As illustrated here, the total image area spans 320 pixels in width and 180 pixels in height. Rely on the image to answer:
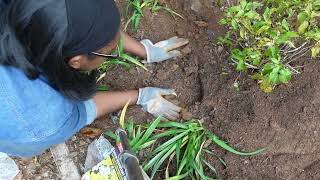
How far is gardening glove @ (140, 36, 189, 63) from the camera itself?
233cm

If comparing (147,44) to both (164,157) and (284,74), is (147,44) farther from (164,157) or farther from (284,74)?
(284,74)

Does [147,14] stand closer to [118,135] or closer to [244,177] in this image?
[118,135]

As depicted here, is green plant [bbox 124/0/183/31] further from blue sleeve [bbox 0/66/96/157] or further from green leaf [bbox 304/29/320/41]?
green leaf [bbox 304/29/320/41]

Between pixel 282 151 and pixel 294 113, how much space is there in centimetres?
18

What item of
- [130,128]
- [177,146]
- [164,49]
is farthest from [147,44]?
[177,146]

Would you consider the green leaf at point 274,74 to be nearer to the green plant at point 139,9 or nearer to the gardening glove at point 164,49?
the gardening glove at point 164,49

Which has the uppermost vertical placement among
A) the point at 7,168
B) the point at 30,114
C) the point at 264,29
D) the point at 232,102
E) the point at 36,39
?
the point at 36,39

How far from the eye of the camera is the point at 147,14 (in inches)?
96.8

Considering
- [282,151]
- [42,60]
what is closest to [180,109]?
[282,151]

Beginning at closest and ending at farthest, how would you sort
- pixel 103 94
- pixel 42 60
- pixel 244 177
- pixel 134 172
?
1. pixel 42 60
2. pixel 134 172
3. pixel 244 177
4. pixel 103 94

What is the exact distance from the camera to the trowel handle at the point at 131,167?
1701 mm

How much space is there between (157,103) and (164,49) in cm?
31

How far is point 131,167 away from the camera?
5.73 feet

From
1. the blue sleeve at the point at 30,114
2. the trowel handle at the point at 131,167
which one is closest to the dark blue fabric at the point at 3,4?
the blue sleeve at the point at 30,114
